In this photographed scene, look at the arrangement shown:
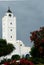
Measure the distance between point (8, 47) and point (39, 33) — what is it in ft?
40.7

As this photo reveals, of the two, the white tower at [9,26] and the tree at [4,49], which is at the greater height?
the white tower at [9,26]

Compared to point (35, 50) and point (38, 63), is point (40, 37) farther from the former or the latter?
point (38, 63)

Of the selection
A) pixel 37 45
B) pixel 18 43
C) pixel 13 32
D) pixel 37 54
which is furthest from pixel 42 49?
pixel 13 32

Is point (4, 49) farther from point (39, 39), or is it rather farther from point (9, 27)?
point (9, 27)

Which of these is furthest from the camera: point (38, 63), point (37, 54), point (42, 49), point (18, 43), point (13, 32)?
point (13, 32)

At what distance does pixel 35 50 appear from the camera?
2293 inches

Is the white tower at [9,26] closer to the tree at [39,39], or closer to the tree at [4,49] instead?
the tree at [4,49]

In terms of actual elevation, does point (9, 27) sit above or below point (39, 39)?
above

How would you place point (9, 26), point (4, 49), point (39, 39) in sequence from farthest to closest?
point (9, 26), point (4, 49), point (39, 39)

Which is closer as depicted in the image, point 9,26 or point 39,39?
point 39,39

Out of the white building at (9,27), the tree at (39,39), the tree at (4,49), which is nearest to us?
the tree at (39,39)

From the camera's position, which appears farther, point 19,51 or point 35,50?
point 19,51

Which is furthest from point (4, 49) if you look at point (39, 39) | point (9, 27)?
point (9, 27)

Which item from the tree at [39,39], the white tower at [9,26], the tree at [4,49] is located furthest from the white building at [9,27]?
the tree at [39,39]
